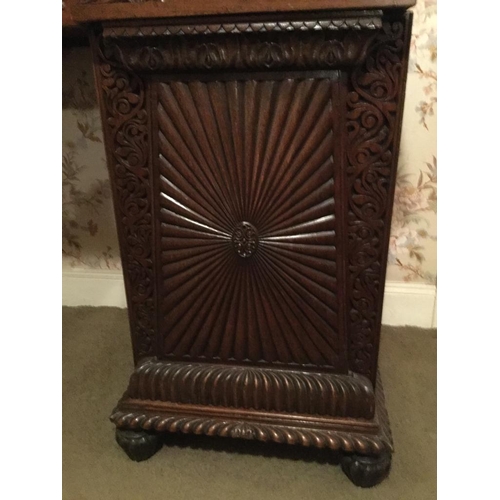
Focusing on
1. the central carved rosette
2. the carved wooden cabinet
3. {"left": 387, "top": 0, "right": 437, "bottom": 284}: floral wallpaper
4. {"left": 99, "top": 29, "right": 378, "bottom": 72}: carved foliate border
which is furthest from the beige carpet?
{"left": 99, "top": 29, "right": 378, "bottom": 72}: carved foliate border

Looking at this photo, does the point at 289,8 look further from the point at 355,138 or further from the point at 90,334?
the point at 90,334

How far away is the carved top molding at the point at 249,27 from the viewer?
0.68m

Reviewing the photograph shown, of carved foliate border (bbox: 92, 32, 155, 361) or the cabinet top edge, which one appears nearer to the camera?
the cabinet top edge

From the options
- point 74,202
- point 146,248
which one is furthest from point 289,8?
point 74,202

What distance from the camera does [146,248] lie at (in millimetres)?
876

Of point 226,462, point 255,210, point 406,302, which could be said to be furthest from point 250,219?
point 406,302

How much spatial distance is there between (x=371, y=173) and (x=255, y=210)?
0.66ft

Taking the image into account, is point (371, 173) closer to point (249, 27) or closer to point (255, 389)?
point (249, 27)

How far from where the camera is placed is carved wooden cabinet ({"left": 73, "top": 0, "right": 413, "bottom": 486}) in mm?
721

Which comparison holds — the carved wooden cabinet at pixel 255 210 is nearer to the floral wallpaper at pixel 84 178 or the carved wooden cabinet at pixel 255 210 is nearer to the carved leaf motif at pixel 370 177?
the carved leaf motif at pixel 370 177

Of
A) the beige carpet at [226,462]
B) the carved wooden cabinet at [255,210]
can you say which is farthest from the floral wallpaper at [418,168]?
the carved wooden cabinet at [255,210]

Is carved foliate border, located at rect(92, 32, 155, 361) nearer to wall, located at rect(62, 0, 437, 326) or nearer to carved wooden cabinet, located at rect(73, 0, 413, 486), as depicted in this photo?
carved wooden cabinet, located at rect(73, 0, 413, 486)

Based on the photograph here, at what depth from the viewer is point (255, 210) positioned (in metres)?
0.81

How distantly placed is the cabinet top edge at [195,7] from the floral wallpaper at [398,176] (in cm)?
58
